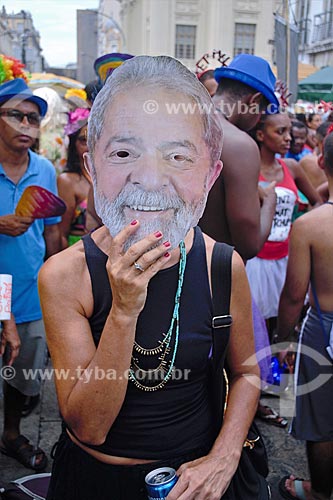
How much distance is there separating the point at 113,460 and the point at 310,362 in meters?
1.31

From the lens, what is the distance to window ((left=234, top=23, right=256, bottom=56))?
101 feet

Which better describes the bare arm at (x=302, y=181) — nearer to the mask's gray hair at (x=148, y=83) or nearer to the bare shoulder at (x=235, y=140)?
the bare shoulder at (x=235, y=140)

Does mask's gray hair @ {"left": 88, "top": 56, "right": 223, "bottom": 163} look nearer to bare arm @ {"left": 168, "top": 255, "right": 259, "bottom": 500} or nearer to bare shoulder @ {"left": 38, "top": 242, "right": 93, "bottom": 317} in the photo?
bare shoulder @ {"left": 38, "top": 242, "right": 93, "bottom": 317}

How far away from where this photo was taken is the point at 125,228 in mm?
1114

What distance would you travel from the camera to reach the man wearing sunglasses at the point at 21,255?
2861mm

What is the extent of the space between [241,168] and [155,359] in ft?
4.65

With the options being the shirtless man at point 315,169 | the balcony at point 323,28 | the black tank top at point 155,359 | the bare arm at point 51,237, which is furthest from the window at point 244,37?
the black tank top at point 155,359

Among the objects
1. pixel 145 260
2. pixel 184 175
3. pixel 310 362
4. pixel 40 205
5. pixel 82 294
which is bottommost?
pixel 310 362

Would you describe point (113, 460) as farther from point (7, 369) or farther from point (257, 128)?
point (257, 128)

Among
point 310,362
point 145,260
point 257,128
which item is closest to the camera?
point 145,260

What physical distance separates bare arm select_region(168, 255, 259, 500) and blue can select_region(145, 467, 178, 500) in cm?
4

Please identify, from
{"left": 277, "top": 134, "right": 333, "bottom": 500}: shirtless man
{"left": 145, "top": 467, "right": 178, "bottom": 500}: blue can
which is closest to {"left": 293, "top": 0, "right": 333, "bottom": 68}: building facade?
{"left": 277, "top": 134, "right": 333, "bottom": 500}: shirtless man

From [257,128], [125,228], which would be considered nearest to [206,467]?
[125,228]

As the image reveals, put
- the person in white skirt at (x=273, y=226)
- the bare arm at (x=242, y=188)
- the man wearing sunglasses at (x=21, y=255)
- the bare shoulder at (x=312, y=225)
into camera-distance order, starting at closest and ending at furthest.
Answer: the bare shoulder at (x=312, y=225) < the bare arm at (x=242, y=188) < the man wearing sunglasses at (x=21, y=255) < the person in white skirt at (x=273, y=226)
